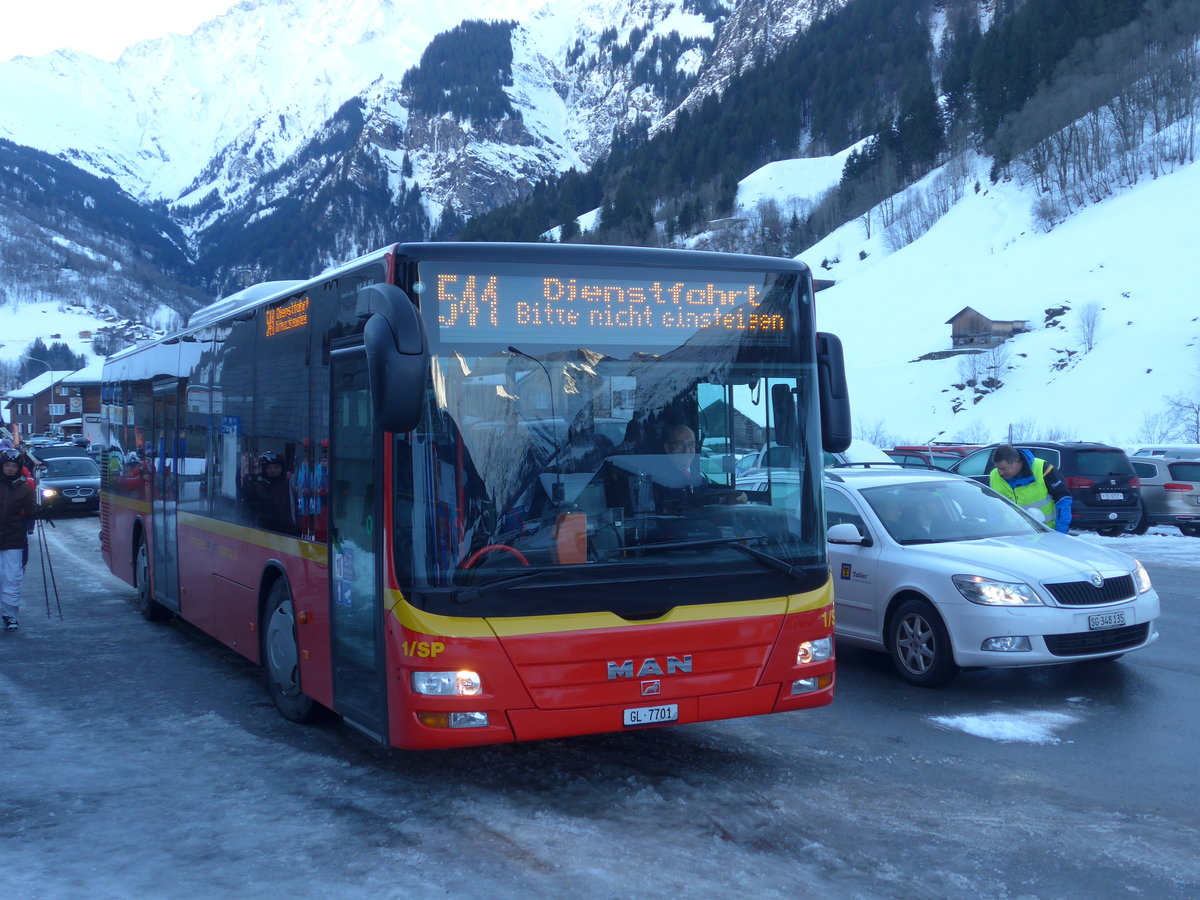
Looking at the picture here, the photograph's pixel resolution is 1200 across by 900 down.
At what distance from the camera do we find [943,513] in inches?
360

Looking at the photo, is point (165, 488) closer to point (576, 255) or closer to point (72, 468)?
point (576, 255)

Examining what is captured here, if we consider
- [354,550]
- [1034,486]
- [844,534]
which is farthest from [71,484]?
[354,550]

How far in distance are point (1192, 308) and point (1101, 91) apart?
134ft

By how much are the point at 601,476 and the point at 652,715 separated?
1172 millimetres

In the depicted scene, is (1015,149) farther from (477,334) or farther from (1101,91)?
(477,334)

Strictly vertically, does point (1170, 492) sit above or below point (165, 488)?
below

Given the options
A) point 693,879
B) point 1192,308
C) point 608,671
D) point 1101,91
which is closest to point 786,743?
point 608,671

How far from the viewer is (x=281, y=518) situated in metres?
7.12

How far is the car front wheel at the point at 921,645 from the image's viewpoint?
806cm

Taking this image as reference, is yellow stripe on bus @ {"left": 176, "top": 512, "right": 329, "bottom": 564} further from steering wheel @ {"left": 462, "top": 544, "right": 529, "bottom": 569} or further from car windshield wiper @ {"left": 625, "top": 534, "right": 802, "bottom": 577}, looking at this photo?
car windshield wiper @ {"left": 625, "top": 534, "right": 802, "bottom": 577}

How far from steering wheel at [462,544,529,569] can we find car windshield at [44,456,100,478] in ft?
89.6

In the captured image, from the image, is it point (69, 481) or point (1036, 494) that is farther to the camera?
point (69, 481)

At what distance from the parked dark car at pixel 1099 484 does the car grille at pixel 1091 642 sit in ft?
41.4

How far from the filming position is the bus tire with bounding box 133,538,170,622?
11359mm
